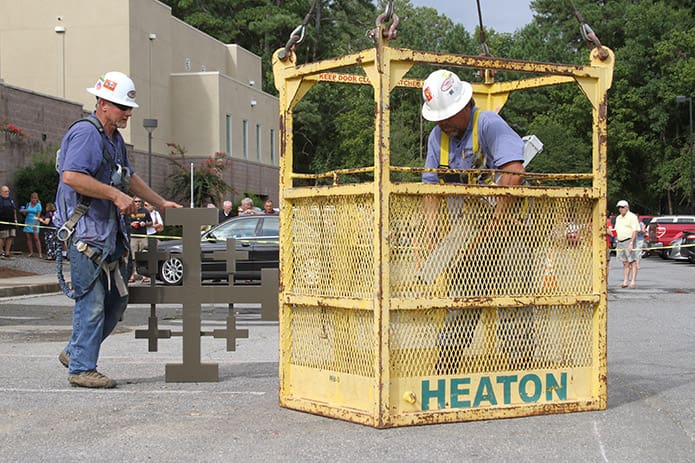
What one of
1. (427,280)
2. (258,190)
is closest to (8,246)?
(427,280)

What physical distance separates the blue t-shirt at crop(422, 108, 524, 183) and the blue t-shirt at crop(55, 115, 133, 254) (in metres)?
2.16

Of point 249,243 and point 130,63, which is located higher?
point 130,63

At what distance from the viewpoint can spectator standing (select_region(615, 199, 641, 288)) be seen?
21266 millimetres

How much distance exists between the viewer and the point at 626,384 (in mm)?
7516

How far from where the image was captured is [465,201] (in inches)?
238

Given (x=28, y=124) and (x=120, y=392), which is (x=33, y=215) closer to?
(x=28, y=124)

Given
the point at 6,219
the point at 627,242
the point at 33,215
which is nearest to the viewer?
the point at 627,242

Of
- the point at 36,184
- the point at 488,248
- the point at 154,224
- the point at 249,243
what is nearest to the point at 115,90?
the point at 488,248

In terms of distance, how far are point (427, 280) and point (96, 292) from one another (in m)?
2.44

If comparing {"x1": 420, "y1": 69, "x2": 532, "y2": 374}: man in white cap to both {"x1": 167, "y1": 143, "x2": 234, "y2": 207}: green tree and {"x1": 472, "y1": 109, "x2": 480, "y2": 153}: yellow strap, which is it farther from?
{"x1": 167, "y1": 143, "x2": 234, "y2": 207}: green tree

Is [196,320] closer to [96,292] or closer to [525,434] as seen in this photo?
[96,292]

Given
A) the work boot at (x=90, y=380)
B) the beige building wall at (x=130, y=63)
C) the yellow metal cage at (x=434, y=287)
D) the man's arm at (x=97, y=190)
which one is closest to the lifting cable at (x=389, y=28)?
the yellow metal cage at (x=434, y=287)

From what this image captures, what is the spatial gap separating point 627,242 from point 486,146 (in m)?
15.6

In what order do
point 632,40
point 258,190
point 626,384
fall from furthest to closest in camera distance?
point 632,40 < point 258,190 < point 626,384
